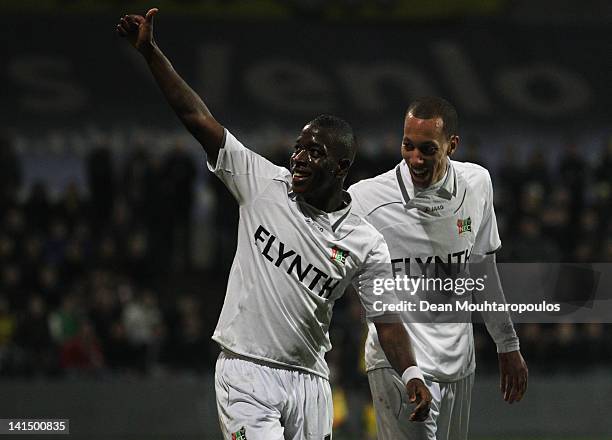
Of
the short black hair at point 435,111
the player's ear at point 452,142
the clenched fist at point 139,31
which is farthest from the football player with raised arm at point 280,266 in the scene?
the player's ear at point 452,142

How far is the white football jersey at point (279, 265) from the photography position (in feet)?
16.5

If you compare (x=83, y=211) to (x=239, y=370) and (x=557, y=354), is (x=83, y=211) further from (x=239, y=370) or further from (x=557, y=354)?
(x=239, y=370)

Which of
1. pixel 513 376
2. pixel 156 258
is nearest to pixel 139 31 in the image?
pixel 513 376

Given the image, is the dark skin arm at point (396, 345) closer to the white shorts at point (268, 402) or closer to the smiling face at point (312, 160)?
the white shorts at point (268, 402)

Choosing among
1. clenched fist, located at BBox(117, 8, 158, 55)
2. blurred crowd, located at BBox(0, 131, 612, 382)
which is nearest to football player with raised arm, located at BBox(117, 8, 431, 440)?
clenched fist, located at BBox(117, 8, 158, 55)

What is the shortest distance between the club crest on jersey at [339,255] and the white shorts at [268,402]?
56cm

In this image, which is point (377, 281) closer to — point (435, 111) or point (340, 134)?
point (340, 134)

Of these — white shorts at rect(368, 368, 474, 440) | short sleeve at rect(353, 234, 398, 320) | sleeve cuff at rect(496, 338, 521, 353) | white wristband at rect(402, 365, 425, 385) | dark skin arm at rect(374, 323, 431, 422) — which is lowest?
white shorts at rect(368, 368, 474, 440)

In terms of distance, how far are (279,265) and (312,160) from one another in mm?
522

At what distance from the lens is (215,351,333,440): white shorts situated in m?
4.89

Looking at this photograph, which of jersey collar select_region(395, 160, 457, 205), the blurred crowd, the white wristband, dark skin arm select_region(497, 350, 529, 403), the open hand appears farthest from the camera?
the blurred crowd

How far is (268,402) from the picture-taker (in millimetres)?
4957

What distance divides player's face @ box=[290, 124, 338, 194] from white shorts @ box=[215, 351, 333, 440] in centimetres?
88

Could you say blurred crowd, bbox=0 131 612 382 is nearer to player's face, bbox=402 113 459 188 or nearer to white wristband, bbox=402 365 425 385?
player's face, bbox=402 113 459 188
